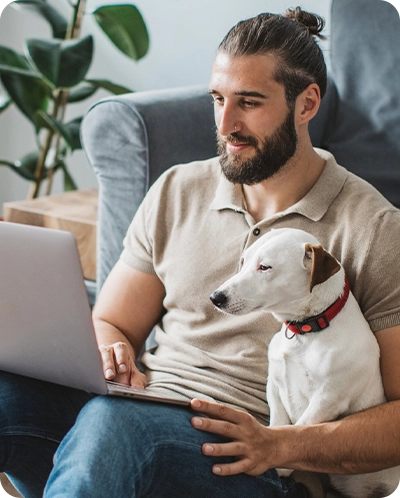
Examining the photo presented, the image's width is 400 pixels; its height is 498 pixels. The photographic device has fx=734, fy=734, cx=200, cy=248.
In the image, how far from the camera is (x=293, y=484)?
3.93 ft

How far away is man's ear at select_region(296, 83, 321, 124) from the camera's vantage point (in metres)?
1.35

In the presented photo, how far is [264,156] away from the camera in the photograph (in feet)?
4.38

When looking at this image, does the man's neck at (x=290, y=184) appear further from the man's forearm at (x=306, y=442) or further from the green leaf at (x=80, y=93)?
the green leaf at (x=80, y=93)

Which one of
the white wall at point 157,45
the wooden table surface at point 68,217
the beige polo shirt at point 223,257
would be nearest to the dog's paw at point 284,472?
the beige polo shirt at point 223,257

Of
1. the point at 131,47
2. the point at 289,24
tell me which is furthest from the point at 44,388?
the point at 131,47

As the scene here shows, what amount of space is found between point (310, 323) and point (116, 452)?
0.37 metres

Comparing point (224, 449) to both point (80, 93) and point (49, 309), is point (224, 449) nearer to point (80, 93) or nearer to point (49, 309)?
point (49, 309)

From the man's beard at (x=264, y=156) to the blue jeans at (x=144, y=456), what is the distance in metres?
0.46

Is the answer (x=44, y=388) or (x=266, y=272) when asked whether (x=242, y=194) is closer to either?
(x=266, y=272)

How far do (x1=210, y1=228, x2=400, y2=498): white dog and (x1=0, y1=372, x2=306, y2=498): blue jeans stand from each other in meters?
0.15

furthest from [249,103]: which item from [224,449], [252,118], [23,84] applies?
[23,84]

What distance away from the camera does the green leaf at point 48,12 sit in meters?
2.39

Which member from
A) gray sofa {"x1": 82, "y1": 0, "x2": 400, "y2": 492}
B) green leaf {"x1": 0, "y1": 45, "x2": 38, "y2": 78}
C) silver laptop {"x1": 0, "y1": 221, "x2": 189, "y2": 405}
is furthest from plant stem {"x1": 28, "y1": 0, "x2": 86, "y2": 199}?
silver laptop {"x1": 0, "y1": 221, "x2": 189, "y2": 405}

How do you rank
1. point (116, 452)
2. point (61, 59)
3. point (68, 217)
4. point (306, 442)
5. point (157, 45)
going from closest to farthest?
point (116, 452), point (306, 442), point (68, 217), point (61, 59), point (157, 45)
